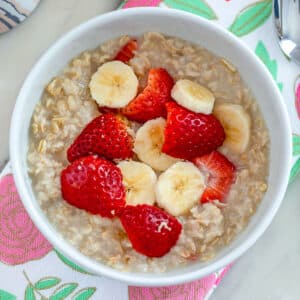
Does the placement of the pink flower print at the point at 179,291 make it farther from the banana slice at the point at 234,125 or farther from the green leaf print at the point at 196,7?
the green leaf print at the point at 196,7

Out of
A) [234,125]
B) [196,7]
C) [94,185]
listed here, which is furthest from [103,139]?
[196,7]

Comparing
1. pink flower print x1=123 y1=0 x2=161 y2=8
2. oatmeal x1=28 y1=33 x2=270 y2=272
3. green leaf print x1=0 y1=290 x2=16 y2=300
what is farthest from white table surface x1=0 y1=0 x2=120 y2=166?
green leaf print x1=0 y1=290 x2=16 y2=300

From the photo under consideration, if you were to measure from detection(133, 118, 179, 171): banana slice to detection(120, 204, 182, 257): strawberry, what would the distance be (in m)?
0.06

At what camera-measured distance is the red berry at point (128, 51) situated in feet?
3.22

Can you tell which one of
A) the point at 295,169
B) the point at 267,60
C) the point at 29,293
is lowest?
the point at 29,293

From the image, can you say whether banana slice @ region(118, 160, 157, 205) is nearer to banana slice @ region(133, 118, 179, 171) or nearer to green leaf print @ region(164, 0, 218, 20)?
banana slice @ region(133, 118, 179, 171)

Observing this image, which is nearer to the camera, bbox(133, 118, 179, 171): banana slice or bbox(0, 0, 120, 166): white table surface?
bbox(133, 118, 179, 171): banana slice

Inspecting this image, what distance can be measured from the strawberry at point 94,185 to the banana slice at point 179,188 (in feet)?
0.18

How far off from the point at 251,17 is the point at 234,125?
8.1 inches

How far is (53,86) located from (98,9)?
19 centimetres

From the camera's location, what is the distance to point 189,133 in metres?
0.94

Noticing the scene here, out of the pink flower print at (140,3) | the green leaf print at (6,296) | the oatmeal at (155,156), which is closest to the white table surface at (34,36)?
the pink flower print at (140,3)

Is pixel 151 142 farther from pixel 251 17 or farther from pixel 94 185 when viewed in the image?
pixel 251 17

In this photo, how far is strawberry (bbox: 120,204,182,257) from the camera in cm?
93
